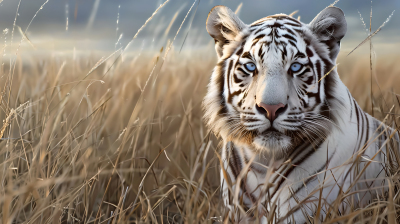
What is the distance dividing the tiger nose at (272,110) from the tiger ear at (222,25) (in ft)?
2.13

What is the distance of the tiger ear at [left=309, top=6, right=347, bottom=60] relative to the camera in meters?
2.20

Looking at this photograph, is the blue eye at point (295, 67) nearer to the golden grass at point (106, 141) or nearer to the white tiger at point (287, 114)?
the white tiger at point (287, 114)

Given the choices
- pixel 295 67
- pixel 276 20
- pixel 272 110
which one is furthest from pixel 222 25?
pixel 272 110

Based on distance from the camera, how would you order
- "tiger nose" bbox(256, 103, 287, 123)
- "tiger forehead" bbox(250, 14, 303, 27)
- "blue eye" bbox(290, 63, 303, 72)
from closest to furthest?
"tiger nose" bbox(256, 103, 287, 123) < "blue eye" bbox(290, 63, 303, 72) < "tiger forehead" bbox(250, 14, 303, 27)

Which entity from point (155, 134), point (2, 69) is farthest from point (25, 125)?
point (155, 134)

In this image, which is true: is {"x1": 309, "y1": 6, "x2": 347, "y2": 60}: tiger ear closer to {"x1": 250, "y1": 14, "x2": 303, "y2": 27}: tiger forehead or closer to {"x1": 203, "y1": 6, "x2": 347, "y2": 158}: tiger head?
{"x1": 203, "y1": 6, "x2": 347, "y2": 158}: tiger head

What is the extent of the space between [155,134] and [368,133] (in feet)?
5.59

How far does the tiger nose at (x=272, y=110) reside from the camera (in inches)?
74.9

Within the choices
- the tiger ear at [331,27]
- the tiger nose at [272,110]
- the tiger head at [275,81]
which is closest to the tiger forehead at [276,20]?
the tiger head at [275,81]

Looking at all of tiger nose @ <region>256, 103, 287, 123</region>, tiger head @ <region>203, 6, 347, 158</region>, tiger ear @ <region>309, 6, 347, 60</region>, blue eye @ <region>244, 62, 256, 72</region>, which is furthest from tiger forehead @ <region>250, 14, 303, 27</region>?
tiger nose @ <region>256, 103, 287, 123</region>

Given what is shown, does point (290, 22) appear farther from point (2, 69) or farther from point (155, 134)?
point (2, 69)

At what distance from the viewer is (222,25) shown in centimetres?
246

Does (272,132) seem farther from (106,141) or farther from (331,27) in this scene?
(106,141)

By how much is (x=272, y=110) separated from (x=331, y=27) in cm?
74
